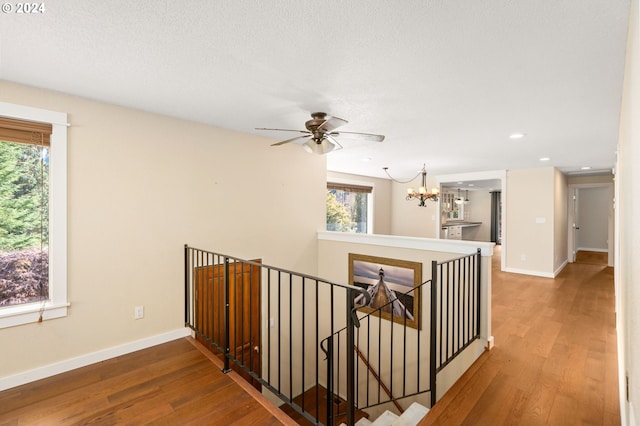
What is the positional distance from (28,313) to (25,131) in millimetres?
1418

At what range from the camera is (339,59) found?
1865mm

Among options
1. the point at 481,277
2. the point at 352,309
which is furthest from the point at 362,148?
the point at 352,309

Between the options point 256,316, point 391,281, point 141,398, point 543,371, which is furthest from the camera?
point 391,281

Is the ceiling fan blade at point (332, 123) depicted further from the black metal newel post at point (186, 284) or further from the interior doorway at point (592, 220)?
the interior doorway at point (592, 220)

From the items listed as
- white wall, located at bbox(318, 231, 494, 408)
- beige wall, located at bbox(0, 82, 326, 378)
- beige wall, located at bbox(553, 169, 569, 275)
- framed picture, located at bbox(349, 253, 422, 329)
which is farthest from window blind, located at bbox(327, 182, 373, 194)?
beige wall, located at bbox(553, 169, 569, 275)

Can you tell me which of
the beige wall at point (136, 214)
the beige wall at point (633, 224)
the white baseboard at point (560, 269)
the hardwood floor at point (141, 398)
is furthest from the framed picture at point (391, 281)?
the white baseboard at point (560, 269)

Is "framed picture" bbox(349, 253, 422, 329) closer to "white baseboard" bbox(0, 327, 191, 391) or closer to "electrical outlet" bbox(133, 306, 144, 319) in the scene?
"white baseboard" bbox(0, 327, 191, 391)

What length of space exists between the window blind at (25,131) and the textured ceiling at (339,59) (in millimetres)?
312

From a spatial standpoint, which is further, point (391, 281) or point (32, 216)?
point (391, 281)

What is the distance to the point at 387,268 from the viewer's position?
408cm

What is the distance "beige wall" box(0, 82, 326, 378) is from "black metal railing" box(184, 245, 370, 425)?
188 millimetres

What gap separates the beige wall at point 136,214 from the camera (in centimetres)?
245

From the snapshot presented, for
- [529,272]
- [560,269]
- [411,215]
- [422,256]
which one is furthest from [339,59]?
[560,269]

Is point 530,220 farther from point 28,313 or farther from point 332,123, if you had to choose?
point 28,313
